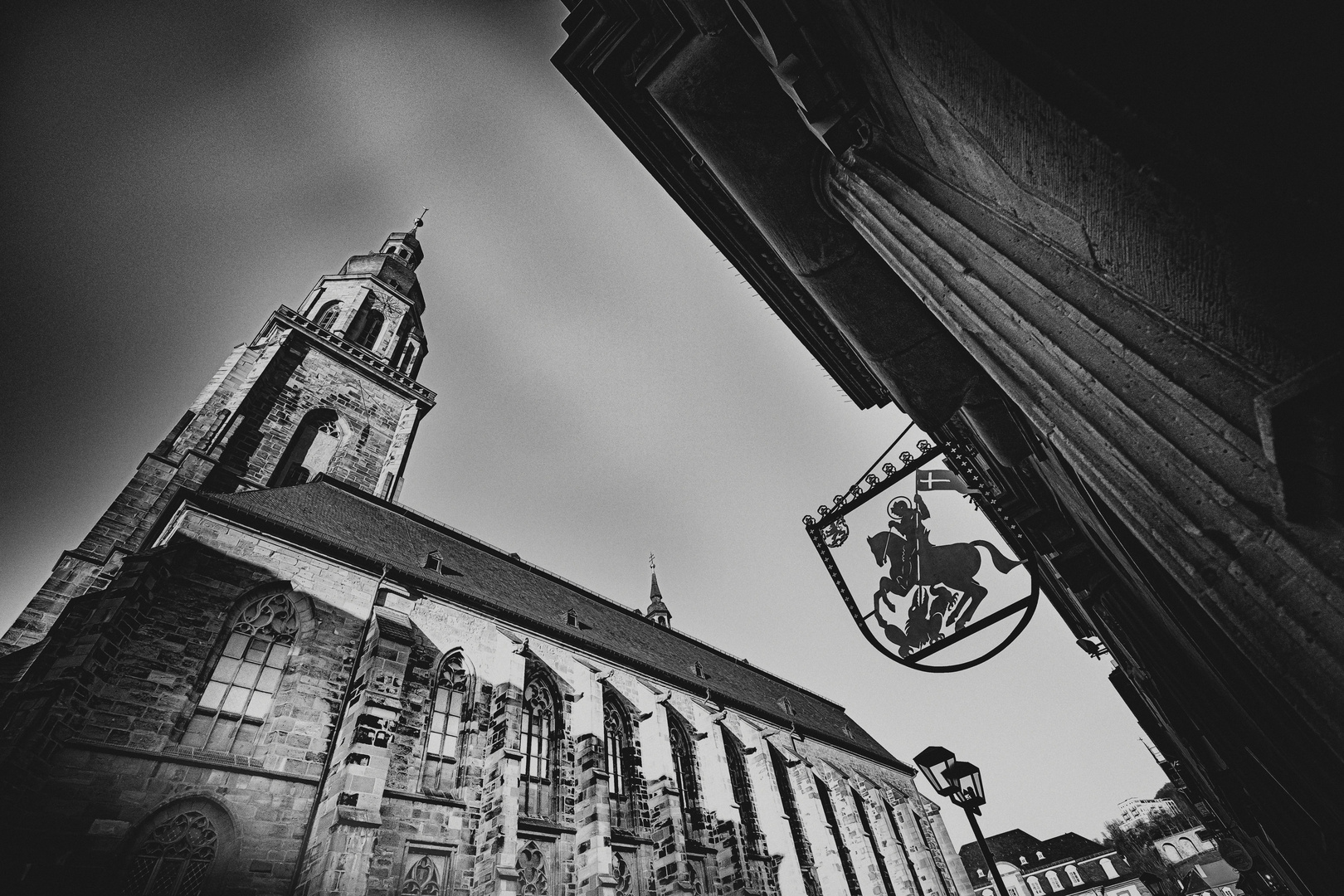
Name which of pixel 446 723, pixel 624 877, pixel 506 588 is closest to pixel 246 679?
pixel 446 723

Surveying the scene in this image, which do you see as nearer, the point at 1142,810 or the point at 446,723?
the point at 446,723

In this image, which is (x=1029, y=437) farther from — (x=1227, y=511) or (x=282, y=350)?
(x=282, y=350)

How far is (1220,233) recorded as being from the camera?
3.32 feet

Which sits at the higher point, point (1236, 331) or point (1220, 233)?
point (1220, 233)

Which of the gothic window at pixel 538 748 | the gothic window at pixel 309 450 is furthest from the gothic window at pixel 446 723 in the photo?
the gothic window at pixel 309 450

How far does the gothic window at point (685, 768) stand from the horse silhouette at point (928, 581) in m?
12.2

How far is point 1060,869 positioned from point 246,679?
5960 cm

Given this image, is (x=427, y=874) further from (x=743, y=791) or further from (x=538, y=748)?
(x=743, y=791)

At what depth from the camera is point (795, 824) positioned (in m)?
18.7

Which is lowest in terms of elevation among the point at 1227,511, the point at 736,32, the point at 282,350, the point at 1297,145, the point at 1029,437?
the point at 1227,511

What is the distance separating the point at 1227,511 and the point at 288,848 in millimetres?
11920

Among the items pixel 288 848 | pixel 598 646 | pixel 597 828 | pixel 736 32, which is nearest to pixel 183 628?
pixel 288 848

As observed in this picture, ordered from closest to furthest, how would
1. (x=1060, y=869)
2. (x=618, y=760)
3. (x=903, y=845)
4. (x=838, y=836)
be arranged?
1. (x=618, y=760)
2. (x=838, y=836)
3. (x=903, y=845)
4. (x=1060, y=869)

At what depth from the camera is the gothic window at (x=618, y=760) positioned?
13.5m
